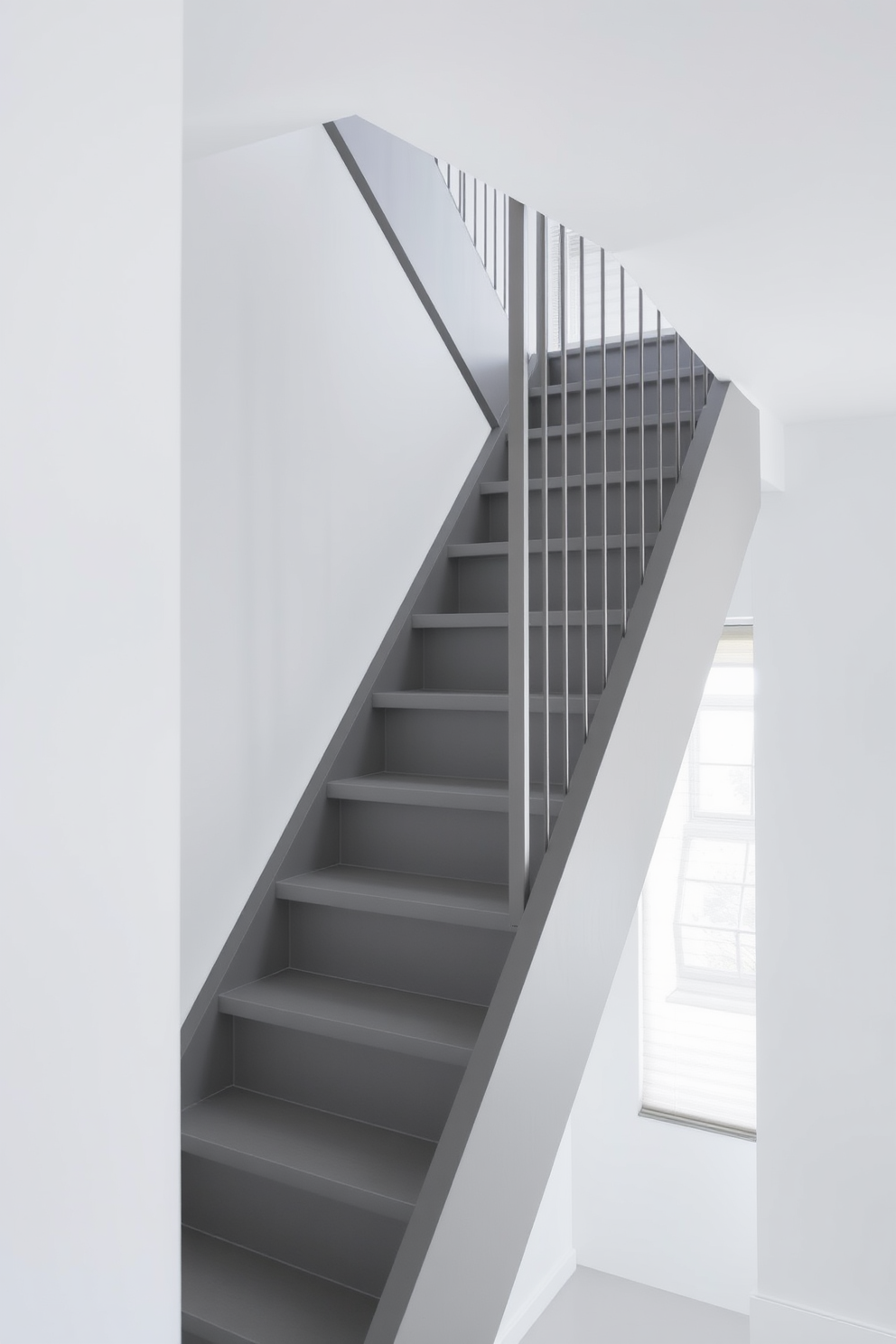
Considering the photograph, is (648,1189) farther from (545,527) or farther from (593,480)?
(545,527)

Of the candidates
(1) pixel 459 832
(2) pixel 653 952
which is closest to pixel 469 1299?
(1) pixel 459 832

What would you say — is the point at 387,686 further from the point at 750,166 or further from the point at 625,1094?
the point at 625,1094

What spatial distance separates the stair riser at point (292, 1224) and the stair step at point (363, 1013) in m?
0.28

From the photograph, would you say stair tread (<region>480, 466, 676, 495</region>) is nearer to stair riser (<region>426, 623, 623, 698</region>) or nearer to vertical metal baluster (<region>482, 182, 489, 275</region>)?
stair riser (<region>426, 623, 623, 698</region>)

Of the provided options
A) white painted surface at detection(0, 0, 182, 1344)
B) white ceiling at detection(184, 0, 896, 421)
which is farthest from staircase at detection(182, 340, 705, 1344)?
white painted surface at detection(0, 0, 182, 1344)

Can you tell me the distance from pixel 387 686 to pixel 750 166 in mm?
1502

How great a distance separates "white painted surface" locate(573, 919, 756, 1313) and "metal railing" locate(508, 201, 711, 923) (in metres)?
2.34

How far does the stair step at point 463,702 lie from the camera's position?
2.19m

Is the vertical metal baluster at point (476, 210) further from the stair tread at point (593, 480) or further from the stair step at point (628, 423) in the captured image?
the stair tread at point (593, 480)

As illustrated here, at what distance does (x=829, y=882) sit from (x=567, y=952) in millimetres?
1836

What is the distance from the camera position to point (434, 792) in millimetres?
2221

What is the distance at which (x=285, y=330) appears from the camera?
7.79 feet

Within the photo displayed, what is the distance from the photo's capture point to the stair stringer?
4.95 feet

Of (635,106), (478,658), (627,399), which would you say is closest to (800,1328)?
(478,658)
